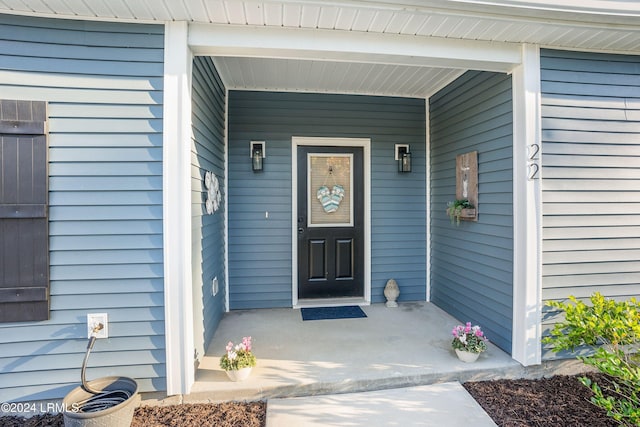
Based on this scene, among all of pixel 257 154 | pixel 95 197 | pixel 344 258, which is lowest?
pixel 344 258

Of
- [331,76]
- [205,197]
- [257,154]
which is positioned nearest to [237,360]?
[205,197]

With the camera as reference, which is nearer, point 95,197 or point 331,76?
point 95,197

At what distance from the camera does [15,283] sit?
1.92m

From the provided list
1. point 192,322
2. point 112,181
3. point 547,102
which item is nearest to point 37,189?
point 112,181

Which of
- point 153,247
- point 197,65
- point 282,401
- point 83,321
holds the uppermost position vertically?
point 197,65

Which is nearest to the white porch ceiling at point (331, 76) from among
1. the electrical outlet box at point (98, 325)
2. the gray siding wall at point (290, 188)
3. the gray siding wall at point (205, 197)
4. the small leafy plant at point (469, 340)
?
the gray siding wall at point (290, 188)

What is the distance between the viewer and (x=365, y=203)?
148 inches

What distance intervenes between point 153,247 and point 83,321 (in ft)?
2.02

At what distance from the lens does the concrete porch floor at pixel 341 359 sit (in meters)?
2.10

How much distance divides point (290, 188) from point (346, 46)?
5.70 ft

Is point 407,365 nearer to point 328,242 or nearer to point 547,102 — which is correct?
point 328,242

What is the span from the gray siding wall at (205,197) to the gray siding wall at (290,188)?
207 millimetres

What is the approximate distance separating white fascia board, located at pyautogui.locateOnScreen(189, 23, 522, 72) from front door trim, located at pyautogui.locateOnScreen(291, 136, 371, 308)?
1.37 m

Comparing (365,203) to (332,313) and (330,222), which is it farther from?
(332,313)
